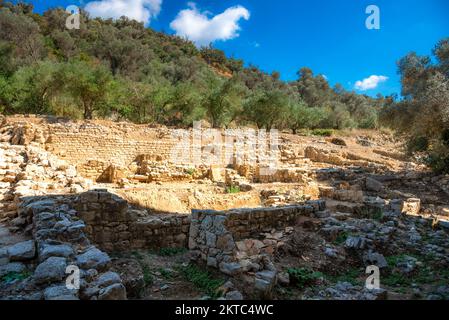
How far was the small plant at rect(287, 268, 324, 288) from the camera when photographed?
480 centimetres

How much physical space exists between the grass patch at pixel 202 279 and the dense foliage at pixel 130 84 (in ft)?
63.3

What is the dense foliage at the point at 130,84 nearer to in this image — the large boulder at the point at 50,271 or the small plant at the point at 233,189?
the small plant at the point at 233,189

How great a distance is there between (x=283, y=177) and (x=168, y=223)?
32.6ft

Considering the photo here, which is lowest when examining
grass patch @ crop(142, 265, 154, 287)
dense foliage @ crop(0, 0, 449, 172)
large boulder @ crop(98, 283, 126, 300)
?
grass patch @ crop(142, 265, 154, 287)

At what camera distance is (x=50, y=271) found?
345 cm

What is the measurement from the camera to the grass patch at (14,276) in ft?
11.6

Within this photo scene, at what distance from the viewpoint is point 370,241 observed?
21.2ft

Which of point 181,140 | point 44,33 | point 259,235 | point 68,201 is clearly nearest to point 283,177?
point 181,140

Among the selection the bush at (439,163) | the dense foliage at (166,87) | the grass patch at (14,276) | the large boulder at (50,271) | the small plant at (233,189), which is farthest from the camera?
the bush at (439,163)

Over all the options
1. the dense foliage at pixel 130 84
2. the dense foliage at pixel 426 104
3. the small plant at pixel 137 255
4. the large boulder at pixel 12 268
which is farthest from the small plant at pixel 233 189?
the dense foliage at pixel 130 84

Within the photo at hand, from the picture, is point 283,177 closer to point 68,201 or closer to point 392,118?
point 392,118

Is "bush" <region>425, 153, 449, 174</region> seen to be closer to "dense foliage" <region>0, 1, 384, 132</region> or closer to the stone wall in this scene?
the stone wall

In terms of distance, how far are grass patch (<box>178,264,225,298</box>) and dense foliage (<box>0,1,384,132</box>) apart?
63.3ft

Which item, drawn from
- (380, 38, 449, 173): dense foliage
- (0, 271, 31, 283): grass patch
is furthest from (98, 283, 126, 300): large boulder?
(380, 38, 449, 173): dense foliage
